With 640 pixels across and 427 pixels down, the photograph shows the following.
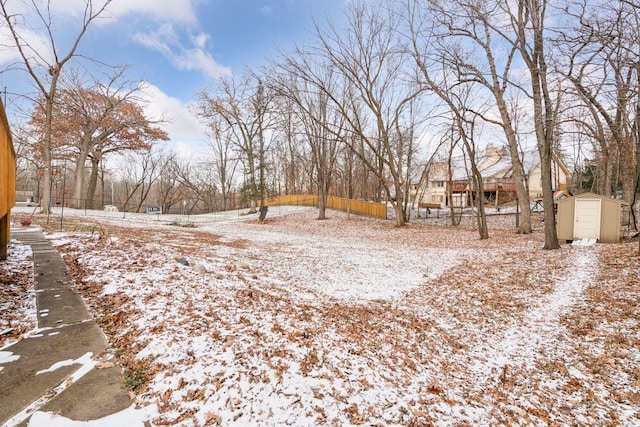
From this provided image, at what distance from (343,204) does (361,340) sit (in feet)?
79.0

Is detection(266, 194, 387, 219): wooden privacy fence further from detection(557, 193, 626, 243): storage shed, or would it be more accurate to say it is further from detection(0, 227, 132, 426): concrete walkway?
detection(0, 227, 132, 426): concrete walkway

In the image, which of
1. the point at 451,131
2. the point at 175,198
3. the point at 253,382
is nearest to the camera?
the point at 253,382

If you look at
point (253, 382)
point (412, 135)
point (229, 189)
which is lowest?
point (253, 382)

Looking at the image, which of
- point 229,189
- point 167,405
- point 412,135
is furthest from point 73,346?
point 229,189

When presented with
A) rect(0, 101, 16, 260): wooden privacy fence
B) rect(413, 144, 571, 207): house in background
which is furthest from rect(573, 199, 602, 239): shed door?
rect(0, 101, 16, 260): wooden privacy fence

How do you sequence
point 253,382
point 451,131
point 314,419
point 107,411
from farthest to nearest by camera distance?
point 451,131 → point 253,382 → point 314,419 → point 107,411

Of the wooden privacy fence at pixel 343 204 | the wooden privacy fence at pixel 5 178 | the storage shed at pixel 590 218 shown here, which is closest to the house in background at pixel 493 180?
the wooden privacy fence at pixel 343 204

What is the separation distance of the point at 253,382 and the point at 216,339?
0.80m

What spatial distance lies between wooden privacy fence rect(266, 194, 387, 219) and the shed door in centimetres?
1389

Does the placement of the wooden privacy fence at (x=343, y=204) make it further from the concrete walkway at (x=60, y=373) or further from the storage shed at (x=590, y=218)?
the concrete walkway at (x=60, y=373)

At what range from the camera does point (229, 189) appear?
1639 inches

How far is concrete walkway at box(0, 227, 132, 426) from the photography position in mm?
2160

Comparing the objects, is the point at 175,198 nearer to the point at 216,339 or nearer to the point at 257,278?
the point at 257,278

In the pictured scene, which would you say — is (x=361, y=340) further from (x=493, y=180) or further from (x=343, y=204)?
(x=493, y=180)
